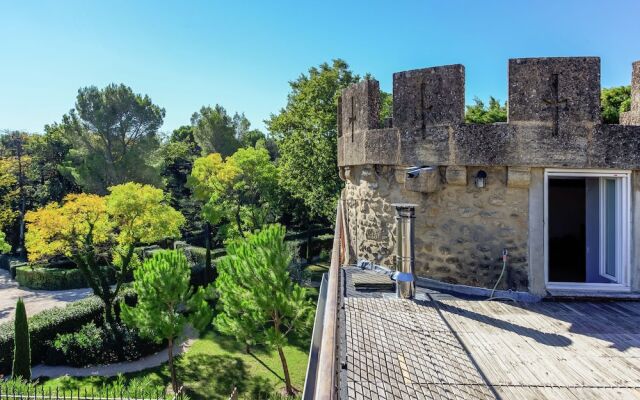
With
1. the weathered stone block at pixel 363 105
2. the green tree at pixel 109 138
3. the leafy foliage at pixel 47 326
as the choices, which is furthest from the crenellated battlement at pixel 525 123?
the green tree at pixel 109 138

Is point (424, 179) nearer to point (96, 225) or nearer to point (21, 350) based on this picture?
point (21, 350)

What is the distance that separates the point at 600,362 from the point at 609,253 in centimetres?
258

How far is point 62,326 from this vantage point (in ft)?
46.1

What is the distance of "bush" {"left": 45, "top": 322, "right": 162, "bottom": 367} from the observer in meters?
13.2

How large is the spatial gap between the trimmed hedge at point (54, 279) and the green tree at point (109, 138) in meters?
7.37

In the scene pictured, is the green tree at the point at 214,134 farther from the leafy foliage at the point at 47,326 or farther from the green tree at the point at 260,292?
the green tree at the point at 260,292

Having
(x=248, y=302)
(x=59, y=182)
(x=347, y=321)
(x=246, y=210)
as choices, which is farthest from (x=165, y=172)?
(x=347, y=321)

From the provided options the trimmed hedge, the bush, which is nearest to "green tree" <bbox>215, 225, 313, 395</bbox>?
the bush

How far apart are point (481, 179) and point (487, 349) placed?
2.35 metres

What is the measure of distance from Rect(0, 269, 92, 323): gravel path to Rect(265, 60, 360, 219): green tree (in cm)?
A: 1231

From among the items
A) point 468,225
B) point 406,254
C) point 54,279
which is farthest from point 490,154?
point 54,279

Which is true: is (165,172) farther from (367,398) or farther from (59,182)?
(367,398)

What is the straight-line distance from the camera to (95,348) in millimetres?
13305

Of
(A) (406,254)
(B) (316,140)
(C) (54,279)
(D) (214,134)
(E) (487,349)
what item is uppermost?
(D) (214,134)
